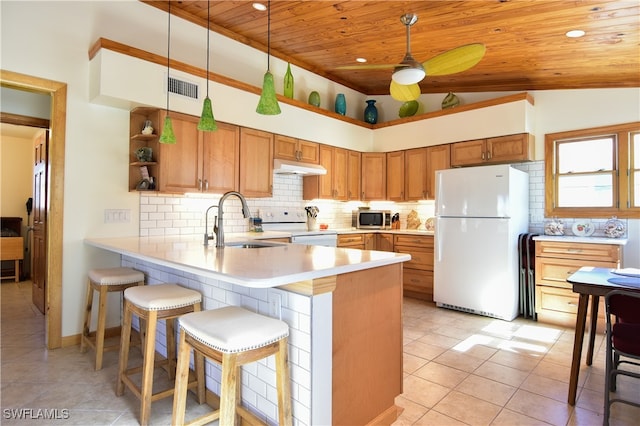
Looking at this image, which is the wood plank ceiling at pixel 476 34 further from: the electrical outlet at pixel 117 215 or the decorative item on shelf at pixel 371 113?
the electrical outlet at pixel 117 215

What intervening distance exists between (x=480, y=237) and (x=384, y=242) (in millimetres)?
1392

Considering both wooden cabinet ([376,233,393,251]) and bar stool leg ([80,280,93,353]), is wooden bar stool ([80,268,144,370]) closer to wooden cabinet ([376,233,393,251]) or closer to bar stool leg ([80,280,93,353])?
bar stool leg ([80,280,93,353])

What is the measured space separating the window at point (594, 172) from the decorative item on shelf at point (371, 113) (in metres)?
2.40

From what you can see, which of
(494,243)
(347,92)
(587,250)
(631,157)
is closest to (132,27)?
(347,92)

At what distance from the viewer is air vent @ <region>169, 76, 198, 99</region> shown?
3277 millimetres

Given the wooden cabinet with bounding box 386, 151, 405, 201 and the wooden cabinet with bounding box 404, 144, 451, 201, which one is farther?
the wooden cabinet with bounding box 386, 151, 405, 201

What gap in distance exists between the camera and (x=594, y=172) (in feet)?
12.9

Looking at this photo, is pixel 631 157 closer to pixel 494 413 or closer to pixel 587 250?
pixel 587 250

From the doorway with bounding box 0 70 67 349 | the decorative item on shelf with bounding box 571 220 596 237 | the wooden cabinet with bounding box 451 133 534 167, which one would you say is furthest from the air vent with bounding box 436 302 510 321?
the doorway with bounding box 0 70 67 349

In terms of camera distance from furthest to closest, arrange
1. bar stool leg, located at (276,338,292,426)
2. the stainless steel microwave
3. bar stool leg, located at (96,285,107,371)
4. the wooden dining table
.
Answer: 1. the stainless steel microwave
2. bar stool leg, located at (96,285,107,371)
3. the wooden dining table
4. bar stool leg, located at (276,338,292,426)

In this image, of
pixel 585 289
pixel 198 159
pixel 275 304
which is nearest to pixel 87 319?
pixel 198 159

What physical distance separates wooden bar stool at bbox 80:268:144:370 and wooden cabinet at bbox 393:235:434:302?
3142mm

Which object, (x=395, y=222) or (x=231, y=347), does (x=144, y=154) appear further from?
(x=395, y=222)

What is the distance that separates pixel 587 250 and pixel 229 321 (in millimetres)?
3550
